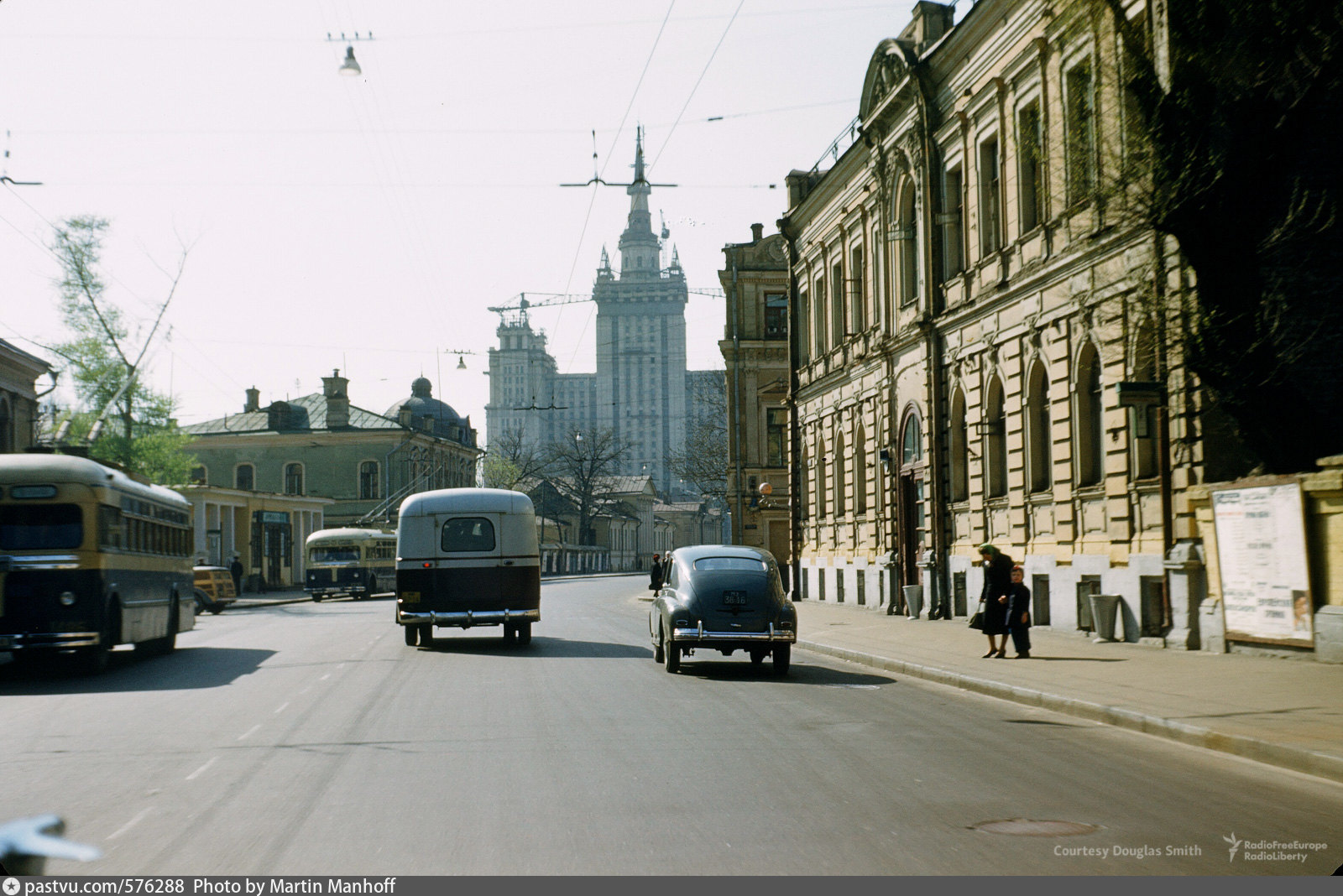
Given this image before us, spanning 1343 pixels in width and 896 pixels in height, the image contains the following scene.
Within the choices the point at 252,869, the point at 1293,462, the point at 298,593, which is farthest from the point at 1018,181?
the point at 298,593

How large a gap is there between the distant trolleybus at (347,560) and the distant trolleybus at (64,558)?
36.8m

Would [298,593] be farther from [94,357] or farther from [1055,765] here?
[1055,765]

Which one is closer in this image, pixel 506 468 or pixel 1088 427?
pixel 1088 427

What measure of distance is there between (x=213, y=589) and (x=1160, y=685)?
36.2m

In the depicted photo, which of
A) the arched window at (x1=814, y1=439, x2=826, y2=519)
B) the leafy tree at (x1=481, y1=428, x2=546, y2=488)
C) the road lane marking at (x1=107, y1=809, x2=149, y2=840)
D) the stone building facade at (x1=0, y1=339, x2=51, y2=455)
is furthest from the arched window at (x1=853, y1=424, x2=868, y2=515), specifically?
Answer: the leafy tree at (x1=481, y1=428, x2=546, y2=488)

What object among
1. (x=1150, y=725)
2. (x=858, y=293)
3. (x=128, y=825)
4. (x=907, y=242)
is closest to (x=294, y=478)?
(x=858, y=293)

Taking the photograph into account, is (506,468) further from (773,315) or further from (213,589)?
(213,589)

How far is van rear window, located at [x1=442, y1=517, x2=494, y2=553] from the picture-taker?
24.5 meters

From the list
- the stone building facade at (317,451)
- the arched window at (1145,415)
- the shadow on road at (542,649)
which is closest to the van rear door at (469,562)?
the shadow on road at (542,649)

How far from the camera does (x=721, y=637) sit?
18641 mm

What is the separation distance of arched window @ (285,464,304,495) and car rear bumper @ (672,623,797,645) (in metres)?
81.2

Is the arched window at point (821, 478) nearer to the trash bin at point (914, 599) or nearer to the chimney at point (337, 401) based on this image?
the trash bin at point (914, 599)

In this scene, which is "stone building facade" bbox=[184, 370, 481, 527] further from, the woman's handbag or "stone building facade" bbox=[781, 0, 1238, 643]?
the woman's handbag

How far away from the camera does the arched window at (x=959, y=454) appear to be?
31391mm
